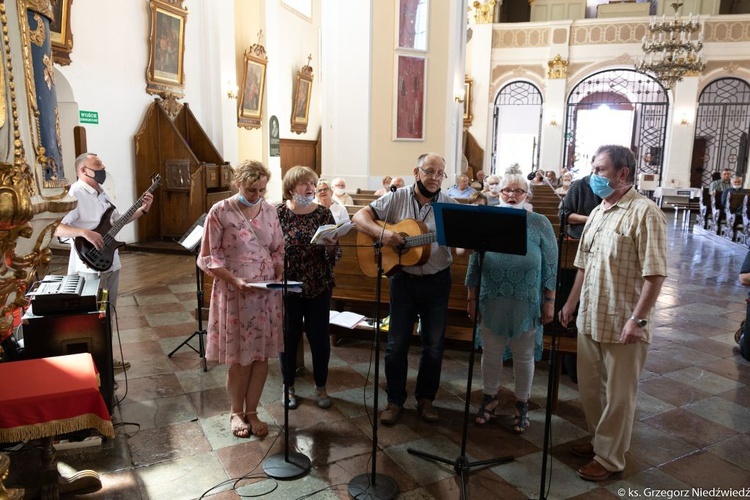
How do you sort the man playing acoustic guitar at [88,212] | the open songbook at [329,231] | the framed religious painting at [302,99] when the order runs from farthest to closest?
the framed religious painting at [302,99], the man playing acoustic guitar at [88,212], the open songbook at [329,231]

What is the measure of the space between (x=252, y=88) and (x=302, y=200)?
9.78 metres

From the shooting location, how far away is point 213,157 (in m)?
10.1

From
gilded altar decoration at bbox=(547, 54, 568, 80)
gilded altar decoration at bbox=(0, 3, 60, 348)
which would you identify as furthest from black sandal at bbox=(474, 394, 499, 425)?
gilded altar decoration at bbox=(547, 54, 568, 80)

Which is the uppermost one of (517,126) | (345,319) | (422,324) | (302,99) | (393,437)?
(302,99)

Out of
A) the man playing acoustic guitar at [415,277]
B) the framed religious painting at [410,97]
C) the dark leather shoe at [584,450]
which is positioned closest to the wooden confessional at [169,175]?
the framed religious painting at [410,97]

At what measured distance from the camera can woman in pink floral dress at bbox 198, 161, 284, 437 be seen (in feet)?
9.69

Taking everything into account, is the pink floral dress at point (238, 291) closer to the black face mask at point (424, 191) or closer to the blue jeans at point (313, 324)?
the blue jeans at point (313, 324)

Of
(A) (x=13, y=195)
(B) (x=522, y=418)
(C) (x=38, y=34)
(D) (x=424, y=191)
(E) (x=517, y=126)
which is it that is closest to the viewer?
(A) (x=13, y=195)

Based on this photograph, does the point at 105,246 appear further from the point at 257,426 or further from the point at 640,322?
the point at 640,322

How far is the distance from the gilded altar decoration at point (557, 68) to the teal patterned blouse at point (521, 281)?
16838 millimetres

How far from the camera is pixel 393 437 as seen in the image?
323 cm

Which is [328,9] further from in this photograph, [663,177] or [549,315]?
[663,177]

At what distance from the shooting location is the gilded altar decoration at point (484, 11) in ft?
60.2

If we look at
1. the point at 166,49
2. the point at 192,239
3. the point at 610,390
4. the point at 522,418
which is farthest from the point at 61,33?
the point at 610,390
